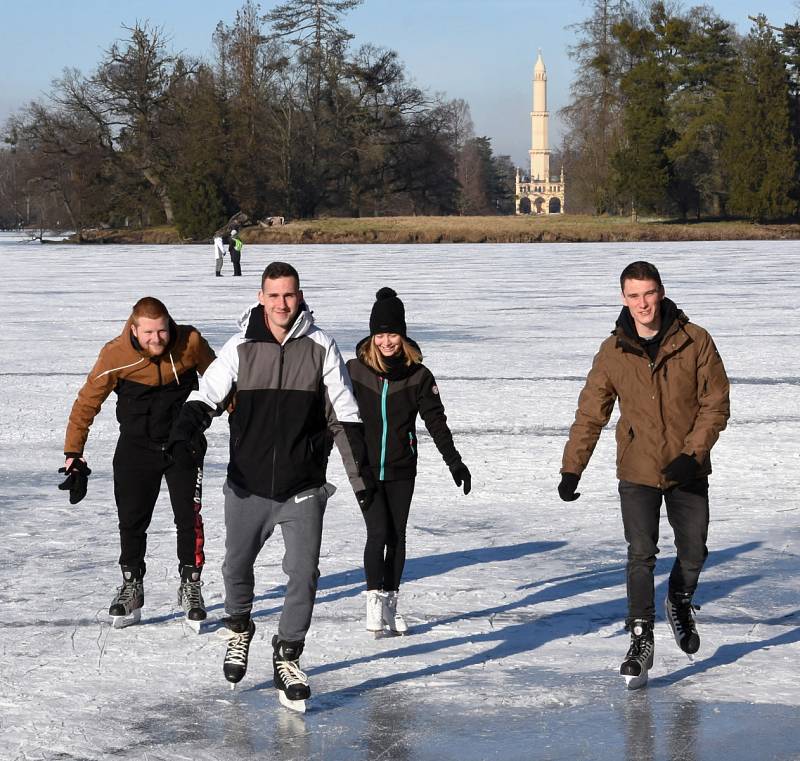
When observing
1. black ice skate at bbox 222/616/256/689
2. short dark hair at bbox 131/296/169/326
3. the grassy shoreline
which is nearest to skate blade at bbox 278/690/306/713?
black ice skate at bbox 222/616/256/689

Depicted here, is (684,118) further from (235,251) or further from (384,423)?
(384,423)

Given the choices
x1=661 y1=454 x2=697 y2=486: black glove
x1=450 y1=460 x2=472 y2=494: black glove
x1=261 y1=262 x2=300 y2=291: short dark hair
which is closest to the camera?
x1=261 y1=262 x2=300 y2=291: short dark hair

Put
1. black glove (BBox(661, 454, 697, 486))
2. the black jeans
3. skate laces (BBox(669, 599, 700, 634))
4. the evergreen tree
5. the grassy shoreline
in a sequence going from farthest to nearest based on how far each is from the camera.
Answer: the evergreen tree → the grassy shoreline → skate laces (BBox(669, 599, 700, 634)) → the black jeans → black glove (BBox(661, 454, 697, 486))

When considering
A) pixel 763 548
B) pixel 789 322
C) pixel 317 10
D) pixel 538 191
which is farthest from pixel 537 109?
pixel 763 548

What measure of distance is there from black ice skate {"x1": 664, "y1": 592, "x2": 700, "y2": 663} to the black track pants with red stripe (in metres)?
1.80

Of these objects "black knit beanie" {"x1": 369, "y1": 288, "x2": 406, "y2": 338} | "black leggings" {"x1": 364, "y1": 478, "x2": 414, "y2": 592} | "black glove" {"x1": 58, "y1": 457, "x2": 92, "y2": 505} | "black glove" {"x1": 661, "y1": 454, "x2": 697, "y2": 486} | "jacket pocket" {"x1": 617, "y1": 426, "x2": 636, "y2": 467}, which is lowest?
"black leggings" {"x1": 364, "y1": 478, "x2": 414, "y2": 592}

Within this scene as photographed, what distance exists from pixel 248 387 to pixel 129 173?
218 feet

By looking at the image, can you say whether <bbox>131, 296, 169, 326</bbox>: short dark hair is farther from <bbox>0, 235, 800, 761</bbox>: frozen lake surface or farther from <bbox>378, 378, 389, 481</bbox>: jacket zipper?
<bbox>0, 235, 800, 761</bbox>: frozen lake surface

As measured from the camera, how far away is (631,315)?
4.36 metres

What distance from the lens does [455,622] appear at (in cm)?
505

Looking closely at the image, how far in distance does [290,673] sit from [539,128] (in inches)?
6555

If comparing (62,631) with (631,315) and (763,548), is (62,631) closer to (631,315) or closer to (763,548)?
(631,315)

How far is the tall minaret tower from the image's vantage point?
163375 mm

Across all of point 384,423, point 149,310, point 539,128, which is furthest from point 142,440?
point 539,128
